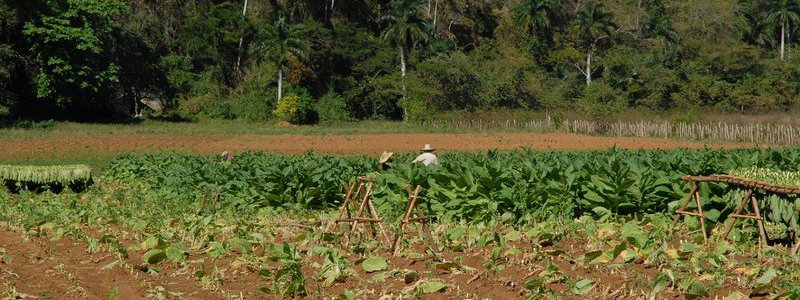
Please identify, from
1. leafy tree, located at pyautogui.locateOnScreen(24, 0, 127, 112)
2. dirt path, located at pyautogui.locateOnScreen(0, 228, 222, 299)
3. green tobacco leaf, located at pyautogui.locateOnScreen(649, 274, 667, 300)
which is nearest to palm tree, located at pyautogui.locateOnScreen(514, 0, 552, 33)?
leafy tree, located at pyautogui.locateOnScreen(24, 0, 127, 112)

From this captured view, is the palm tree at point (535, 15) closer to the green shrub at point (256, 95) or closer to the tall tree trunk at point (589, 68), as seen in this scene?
the tall tree trunk at point (589, 68)

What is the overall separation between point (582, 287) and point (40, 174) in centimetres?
1562

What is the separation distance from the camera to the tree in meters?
68.8

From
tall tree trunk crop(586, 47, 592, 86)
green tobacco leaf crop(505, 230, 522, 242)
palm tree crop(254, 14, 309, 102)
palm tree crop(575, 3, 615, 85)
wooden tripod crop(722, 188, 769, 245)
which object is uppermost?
palm tree crop(575, 3, 615, 85)

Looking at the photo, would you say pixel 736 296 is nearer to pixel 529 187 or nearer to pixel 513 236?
pixel 513 236

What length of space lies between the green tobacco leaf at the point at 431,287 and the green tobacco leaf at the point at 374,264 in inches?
35.7

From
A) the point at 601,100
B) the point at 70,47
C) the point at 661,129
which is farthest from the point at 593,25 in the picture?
the point at 70,47

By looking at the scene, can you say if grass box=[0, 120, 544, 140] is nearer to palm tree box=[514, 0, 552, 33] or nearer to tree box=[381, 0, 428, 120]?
tree box=[381, 0, 428, 120]

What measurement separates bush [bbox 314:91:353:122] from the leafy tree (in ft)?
52.9

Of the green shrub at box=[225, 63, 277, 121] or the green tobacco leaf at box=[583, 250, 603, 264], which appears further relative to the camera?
the green shrub at box=[225, 63, 277, 121]

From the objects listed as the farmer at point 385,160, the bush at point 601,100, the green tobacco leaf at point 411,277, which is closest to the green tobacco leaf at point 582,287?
the green tobacco leaf at point 411,277

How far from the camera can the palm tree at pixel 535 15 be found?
81.4 m

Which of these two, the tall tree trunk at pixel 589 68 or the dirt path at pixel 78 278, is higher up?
the tall tree trunk at pixel 589 68

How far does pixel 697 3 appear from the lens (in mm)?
91750
